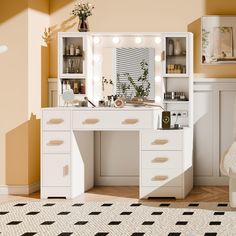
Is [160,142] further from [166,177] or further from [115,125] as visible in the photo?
[115,125]

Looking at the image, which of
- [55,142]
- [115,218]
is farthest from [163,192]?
[55,142]

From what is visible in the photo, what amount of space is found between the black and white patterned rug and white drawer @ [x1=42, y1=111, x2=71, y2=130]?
0.66m

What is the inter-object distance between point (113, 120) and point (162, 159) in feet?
1.83

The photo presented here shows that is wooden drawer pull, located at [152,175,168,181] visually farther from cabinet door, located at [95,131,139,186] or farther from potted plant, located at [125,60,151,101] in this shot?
potted plant, located at [125,60,151,101]

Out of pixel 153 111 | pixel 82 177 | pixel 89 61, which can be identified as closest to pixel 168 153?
pixel 153 111

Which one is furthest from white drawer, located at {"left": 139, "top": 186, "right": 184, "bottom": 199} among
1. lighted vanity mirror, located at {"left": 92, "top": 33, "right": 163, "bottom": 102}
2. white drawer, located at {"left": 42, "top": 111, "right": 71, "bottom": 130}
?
lighted vanity mirror, located at {"left": 92, "top": 33, "right": 163, "bottom": 102}

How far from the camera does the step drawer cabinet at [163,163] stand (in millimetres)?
5207

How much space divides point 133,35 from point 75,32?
1.91 feet

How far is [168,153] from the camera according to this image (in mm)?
5215

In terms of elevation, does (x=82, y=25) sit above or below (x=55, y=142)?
above

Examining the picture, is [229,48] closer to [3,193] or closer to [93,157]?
[93,157]

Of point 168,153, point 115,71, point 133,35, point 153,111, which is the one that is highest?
point 133,35

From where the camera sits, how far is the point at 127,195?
216 inches

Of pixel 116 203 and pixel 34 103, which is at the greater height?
pixel 34 103
